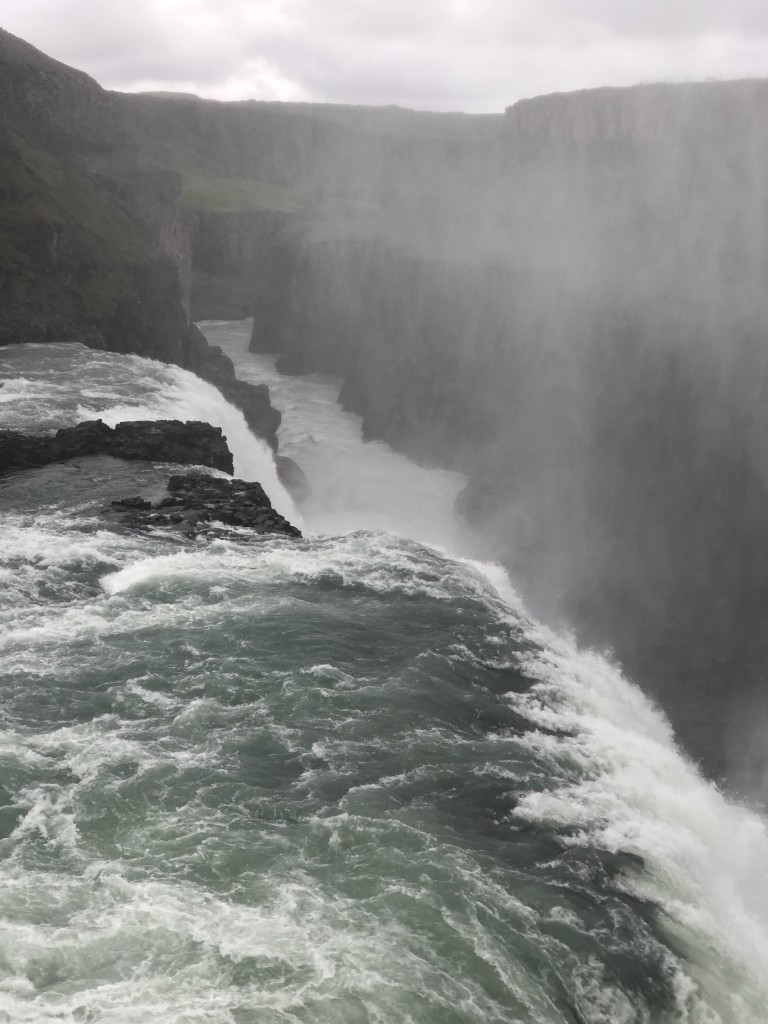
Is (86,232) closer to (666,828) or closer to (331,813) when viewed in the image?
(331,813)

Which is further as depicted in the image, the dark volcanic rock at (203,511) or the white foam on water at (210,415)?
the white foam on water at (210,415)

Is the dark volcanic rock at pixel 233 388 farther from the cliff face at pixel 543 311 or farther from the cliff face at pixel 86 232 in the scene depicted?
the cliff face at pixel 543 311

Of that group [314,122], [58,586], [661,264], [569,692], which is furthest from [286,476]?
[314,122]

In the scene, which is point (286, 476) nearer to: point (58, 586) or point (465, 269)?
point (465, 269)

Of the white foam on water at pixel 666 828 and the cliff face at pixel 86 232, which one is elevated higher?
the cliff face at pixel 86 232

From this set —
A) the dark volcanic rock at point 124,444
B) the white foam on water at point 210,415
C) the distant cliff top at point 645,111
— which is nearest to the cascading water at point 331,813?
the dark volcanic rock at point 124,444

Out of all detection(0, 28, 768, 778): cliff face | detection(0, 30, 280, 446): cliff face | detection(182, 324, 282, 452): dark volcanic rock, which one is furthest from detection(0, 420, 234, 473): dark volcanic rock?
detection(182, 324, 282, 452): dark volcanic rock

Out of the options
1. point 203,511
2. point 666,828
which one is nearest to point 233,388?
point 203,511
